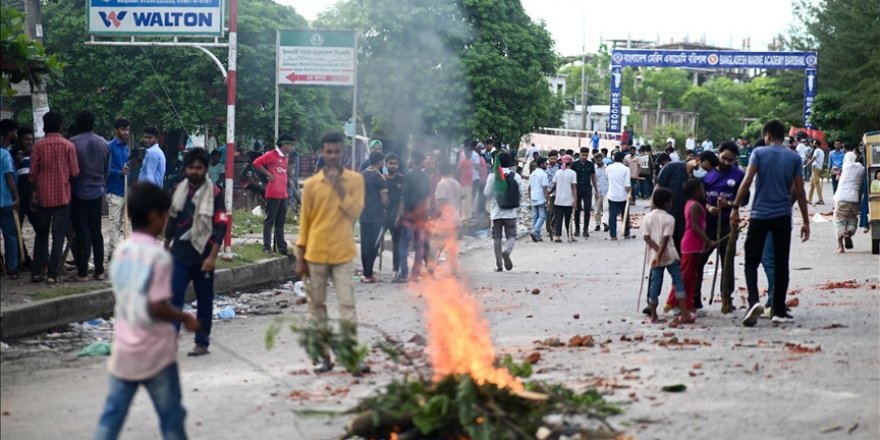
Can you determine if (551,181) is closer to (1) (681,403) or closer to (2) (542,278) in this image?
(2) (542,278)

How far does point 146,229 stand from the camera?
18.6 feet

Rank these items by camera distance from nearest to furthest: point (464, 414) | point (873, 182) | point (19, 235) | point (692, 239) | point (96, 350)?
point (464, 414)
point (96, 350)
point (692, 239)
point (19, 235)
point (873, 182)

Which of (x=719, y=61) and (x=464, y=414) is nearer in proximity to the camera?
(x=464, y=414)

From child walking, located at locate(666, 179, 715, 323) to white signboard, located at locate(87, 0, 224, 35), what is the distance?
24.6 ft

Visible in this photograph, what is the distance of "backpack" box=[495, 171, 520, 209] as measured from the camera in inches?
684

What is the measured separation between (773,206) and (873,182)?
8.45 metres

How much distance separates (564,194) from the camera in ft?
75.2

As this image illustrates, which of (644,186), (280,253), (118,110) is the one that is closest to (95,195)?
(280,253)

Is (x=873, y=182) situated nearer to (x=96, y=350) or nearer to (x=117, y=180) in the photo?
(x=117, y=180)

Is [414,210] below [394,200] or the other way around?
below

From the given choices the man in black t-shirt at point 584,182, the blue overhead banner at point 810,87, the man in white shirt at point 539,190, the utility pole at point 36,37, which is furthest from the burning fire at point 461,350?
the blue overhead banner at point 810,87

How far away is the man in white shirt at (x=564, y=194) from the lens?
2292 centimetres

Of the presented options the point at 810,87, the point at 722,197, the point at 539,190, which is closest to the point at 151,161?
the point at 722,197

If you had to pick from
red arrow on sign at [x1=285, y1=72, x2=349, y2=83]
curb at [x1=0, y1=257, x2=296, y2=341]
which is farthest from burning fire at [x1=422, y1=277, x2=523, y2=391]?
red arrow on sign at [x1=285, y1=72, x2=349, y2=83]
